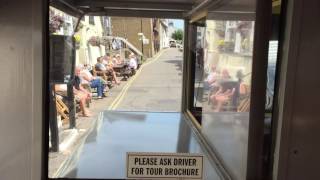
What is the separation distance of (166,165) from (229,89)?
885 mm

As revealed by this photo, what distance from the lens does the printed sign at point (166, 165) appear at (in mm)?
1651

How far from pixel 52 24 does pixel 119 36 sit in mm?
2132

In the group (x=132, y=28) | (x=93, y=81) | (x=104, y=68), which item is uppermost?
(x=132, y=28)

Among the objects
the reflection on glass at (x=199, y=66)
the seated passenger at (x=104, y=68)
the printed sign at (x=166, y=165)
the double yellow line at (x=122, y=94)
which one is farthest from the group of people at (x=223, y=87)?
the double yellow line at (x=122, y=94)

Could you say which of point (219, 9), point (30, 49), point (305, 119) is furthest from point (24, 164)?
point (219, 9)

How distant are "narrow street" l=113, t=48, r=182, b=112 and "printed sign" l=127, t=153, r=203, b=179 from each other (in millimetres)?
3007

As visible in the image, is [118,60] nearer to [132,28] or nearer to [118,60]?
[118,60]

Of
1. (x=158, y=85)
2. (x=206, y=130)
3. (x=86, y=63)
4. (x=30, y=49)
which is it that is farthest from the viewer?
(x=158, y=85)

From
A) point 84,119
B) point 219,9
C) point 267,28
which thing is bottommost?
point 84,119

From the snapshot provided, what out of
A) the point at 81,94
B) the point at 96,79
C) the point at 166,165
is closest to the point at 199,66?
the point at 96,79

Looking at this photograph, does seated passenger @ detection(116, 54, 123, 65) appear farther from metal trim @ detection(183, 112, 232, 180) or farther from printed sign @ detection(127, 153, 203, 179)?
printed sign @ detection(127, 153, 203, 179)

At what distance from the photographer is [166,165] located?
165 centimetres

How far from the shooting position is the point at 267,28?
1.65 metres

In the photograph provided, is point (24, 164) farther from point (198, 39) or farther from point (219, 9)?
point (198, 39)
